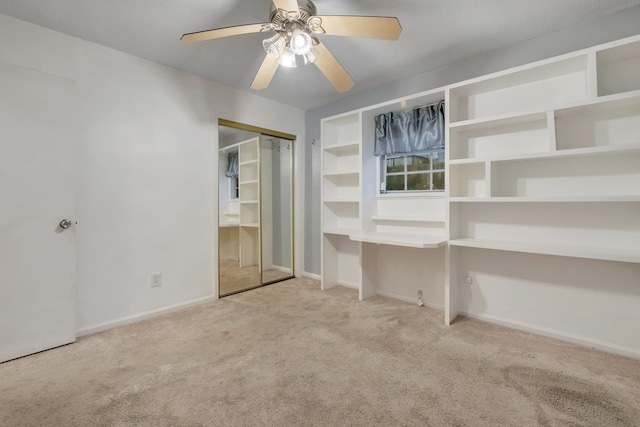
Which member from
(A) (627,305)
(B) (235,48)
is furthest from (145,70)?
(A) (627,305)

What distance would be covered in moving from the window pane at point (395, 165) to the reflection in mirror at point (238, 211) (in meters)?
1.71

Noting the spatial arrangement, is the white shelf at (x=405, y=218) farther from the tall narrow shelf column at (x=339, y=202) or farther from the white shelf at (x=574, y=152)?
the white shelf at (x=574, y=152)

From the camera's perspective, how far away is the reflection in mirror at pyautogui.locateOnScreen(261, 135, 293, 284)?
3883mm

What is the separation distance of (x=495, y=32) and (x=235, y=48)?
2.17 m

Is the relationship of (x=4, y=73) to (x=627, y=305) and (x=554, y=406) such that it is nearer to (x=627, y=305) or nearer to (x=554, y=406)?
(x=554, y=406)

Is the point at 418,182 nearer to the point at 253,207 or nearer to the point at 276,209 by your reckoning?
the point at 276,209

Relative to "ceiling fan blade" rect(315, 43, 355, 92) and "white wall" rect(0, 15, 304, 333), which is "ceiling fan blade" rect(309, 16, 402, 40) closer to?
"ceiling fan blade" rect(315, 43, 355, 92)

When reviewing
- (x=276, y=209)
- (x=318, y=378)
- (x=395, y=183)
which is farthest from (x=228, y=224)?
(x=318, y=378)

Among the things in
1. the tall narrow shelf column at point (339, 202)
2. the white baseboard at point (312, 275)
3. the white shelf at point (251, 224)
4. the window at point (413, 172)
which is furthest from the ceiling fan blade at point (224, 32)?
the white baseboard at point (312, 275)

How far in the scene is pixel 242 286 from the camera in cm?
358

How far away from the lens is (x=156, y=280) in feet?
9.04

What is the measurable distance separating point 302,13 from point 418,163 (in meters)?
2.06

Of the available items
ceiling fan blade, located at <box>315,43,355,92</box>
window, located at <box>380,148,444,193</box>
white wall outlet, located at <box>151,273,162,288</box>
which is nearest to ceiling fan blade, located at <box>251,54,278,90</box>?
ceiling fan blade, located at <box>315,43,355,92</box>

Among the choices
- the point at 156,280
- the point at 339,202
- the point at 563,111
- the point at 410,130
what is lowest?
the point at 156,280
